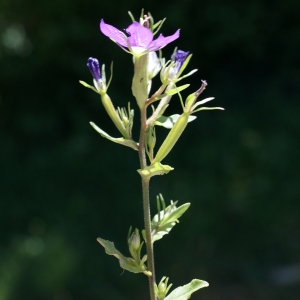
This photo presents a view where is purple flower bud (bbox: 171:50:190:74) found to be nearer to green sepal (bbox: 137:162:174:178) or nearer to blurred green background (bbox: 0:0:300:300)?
green sepal (bbox: 137:162:174:178)

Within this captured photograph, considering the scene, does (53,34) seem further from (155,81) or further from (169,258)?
(169,258)

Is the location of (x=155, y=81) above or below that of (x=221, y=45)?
below

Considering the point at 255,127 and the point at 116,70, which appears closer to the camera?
the point at 255,127

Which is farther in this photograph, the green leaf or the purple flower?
the green leaf

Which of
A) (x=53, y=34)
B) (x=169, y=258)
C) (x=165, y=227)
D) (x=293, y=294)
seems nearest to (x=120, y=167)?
(x=169, y=258)

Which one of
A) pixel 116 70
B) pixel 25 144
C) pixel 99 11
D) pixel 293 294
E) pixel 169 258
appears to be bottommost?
pixel 293 294

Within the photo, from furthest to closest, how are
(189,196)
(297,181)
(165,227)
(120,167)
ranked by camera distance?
(120,167) < (297,181) < (189,196) < (165,227)

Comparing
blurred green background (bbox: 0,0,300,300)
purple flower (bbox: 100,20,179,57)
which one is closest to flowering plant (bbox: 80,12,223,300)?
purple flower (bbox: 100,20,179,57)

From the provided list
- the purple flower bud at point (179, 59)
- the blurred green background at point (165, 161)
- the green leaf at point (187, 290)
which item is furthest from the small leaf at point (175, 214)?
the blurred green background at point (165, 161)
